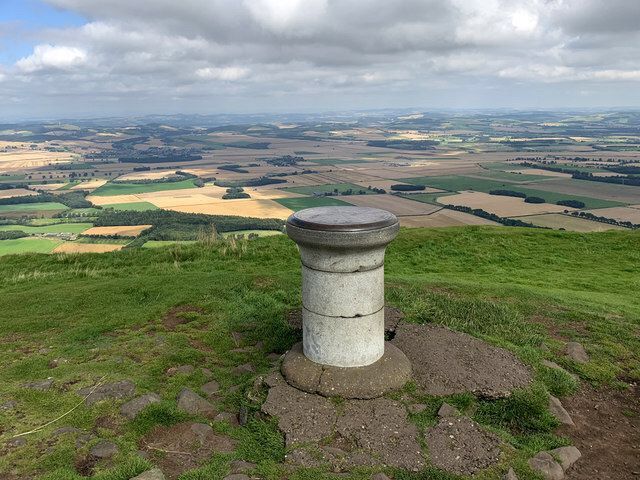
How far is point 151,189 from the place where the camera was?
77.8m

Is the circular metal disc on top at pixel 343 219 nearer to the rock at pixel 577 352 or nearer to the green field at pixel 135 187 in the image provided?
the rock at pixel 577 352

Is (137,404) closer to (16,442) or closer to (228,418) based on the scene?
(228,418)

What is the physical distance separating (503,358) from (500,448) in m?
2.27

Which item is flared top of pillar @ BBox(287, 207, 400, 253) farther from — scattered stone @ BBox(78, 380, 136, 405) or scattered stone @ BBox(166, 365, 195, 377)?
scattered stone @ BBox(78, 380, 136, 405)

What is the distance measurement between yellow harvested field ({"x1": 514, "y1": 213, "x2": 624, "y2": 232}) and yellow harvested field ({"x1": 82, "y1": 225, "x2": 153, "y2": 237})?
35974 millimetres

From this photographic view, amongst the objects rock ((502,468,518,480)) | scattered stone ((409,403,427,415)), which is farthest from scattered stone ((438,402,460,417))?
rock ((502,468,518,480))

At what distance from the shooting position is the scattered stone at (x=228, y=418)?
19.2 ft

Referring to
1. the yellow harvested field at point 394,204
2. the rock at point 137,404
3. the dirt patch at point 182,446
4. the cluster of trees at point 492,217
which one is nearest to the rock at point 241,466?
the dirt patch at point 182,446

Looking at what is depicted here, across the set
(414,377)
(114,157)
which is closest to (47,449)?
(414,377)

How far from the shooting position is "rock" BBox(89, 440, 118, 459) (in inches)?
197

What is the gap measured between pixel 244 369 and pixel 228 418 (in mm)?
1385

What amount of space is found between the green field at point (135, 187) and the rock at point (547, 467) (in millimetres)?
76214

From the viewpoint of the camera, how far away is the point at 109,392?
246 inches

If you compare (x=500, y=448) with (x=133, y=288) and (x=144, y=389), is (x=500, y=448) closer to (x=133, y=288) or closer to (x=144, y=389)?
(x=144, y=389)
